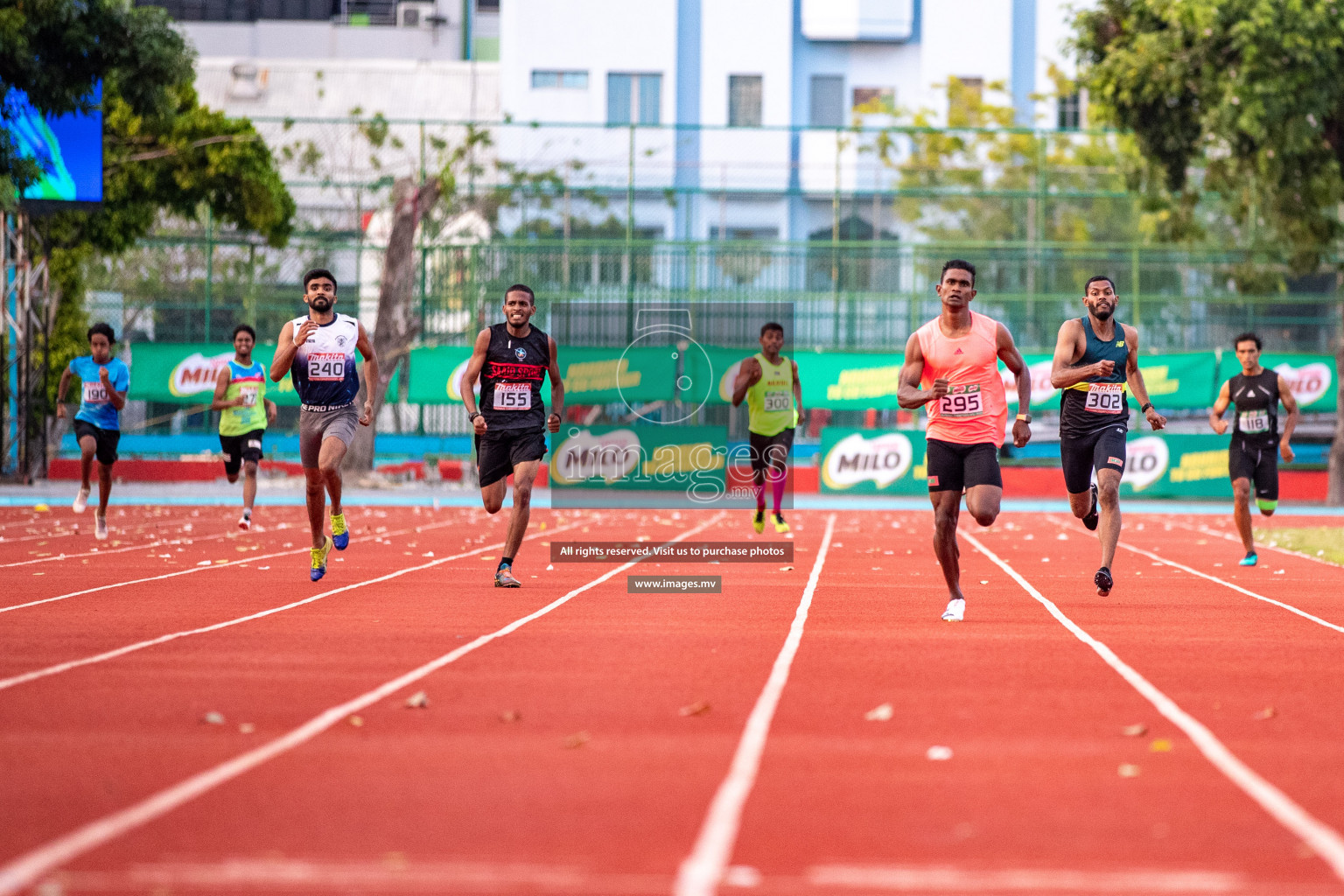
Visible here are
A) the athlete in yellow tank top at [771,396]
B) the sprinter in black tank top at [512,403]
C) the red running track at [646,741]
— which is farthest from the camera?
the athlete in yellow tank top at [771,396]

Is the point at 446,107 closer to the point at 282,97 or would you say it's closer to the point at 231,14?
the point at 282,97

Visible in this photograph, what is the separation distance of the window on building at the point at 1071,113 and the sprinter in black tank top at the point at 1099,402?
38.5 meters

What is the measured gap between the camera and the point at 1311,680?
7.59 m

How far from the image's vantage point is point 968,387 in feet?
32.3

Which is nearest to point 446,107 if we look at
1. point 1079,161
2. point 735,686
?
point 1079,161

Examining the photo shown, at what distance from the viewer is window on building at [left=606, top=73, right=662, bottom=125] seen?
48.9 meters

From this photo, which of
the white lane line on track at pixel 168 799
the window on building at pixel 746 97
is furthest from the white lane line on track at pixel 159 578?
the window on building at pixel 746 97

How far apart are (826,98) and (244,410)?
34680mm

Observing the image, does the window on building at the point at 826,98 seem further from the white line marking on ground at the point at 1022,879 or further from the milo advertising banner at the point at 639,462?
the white line marking on ground at the point at 1022,879

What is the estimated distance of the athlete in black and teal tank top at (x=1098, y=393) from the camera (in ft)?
36.2

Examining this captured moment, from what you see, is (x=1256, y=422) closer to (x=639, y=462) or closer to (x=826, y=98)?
(x=639, y=462)

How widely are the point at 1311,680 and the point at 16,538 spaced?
12804 mm

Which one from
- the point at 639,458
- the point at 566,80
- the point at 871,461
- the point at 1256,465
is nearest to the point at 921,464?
the point at 871,461

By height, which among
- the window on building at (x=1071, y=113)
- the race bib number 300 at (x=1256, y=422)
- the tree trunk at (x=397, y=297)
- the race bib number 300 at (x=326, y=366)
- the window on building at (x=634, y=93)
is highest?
the window on building at (x=634, y=93)
